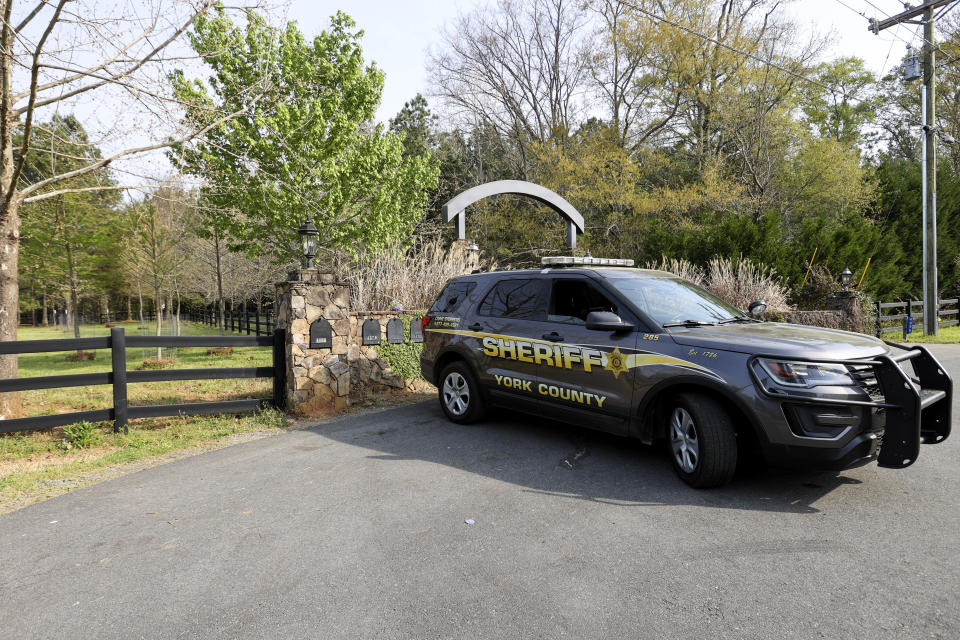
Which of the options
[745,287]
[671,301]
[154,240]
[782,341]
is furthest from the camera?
[154,240]

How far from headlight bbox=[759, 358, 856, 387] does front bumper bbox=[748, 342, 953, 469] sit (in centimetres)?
5

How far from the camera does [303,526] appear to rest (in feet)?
12.4

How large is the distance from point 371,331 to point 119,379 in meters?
3.46

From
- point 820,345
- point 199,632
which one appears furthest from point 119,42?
point 820,345

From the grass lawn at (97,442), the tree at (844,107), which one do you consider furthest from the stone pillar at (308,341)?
the tree at (844,107)

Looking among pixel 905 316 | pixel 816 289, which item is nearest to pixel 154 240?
pixel 816 289

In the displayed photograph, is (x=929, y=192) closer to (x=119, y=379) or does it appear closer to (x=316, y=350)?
(x=316, y=350)

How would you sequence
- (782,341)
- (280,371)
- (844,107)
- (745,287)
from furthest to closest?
(844,107) → (745,287) → (280,371) → (782,341)

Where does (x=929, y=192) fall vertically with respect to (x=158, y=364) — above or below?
above

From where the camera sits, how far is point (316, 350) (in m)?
7.52

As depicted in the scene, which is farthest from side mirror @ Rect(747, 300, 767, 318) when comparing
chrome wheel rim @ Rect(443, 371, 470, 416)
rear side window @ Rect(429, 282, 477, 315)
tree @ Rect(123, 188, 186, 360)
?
tree @ Rect(123, 188, 186, 360)

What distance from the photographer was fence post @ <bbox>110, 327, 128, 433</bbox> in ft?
19.7

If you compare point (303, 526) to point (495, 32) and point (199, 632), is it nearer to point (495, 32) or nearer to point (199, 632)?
point (199, 632)

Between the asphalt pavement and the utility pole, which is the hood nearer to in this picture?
the asphalt pavement
